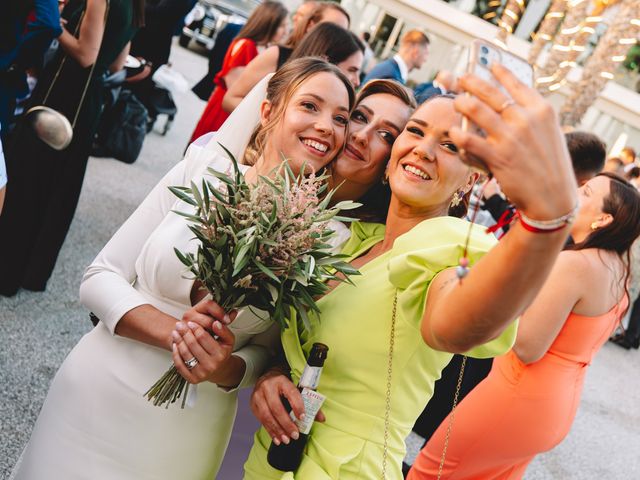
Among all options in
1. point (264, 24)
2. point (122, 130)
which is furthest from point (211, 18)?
point (264, 24)

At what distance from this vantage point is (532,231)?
1111 millimetres

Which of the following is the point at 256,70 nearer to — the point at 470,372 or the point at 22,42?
the point at 22,42

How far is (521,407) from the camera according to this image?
3.04 m

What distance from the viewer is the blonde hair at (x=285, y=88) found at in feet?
7.88

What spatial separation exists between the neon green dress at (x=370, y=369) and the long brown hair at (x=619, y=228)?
1.55m

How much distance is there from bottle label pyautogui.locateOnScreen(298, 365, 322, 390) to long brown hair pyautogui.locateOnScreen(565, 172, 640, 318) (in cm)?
184

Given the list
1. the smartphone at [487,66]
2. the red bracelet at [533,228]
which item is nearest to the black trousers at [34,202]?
the smartphone at [487,66]

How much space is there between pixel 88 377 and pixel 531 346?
196 centimetres

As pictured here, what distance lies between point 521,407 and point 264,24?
12.0 feet

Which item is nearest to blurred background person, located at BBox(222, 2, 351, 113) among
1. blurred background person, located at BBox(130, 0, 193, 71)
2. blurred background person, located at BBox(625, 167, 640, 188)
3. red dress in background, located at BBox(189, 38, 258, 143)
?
red dress in background, located at BBox(189, 38, 258, 143)

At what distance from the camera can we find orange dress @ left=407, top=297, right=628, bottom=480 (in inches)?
119

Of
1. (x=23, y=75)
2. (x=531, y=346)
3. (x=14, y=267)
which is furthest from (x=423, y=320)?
(x=14, y=267)

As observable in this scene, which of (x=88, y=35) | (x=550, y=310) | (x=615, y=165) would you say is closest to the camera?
(x=550, y=310)

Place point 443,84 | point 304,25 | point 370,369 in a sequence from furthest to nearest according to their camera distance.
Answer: point 304,25
point 370,369
point 443,84
